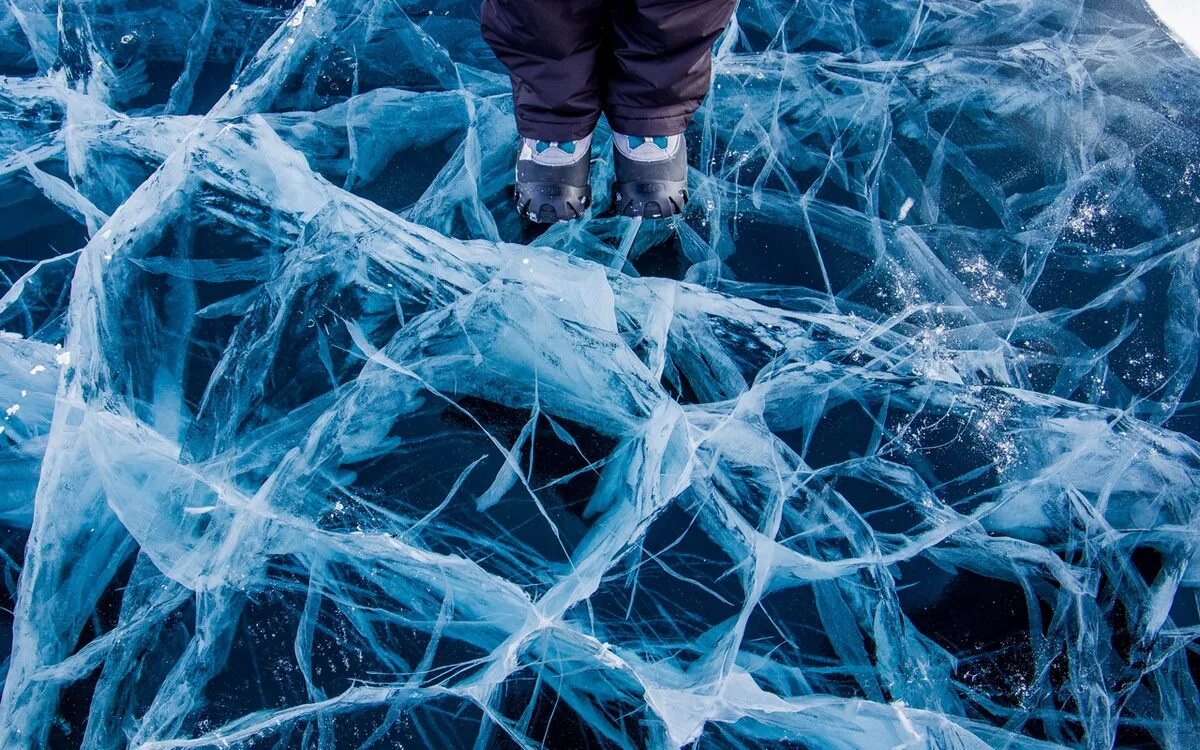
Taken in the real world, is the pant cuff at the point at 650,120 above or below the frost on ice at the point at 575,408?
above

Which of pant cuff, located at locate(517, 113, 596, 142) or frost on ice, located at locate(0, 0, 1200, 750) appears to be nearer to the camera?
frost on ice, located at locate(0, 0, 1200, 750)

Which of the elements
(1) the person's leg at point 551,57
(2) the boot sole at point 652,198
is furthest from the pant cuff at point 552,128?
(2) the boot sole at point 652,198

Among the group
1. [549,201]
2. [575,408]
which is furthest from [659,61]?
[575,408]

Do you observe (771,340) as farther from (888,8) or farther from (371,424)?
(888,8)

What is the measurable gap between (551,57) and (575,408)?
49cm

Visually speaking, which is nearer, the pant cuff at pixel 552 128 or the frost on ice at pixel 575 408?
the frost on ice at pixel 575 408

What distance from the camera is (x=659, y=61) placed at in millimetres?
1083

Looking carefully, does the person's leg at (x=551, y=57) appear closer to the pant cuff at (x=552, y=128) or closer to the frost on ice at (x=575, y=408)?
the pant cuff at (x=552, y=128)

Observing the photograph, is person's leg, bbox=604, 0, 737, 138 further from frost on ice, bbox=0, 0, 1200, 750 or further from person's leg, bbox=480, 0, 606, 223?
frost on ice, bbox=0, 0, 1200, 750

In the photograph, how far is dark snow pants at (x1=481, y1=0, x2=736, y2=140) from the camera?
1.01 m

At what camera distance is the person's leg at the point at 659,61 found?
1.01 m

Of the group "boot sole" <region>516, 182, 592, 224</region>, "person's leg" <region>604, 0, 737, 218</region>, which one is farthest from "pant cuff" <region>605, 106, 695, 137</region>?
"boot sole" <region>516, 182, 592, 224</region>

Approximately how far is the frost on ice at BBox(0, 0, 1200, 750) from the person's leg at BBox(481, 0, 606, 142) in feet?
0.52

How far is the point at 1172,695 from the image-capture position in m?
0.95
